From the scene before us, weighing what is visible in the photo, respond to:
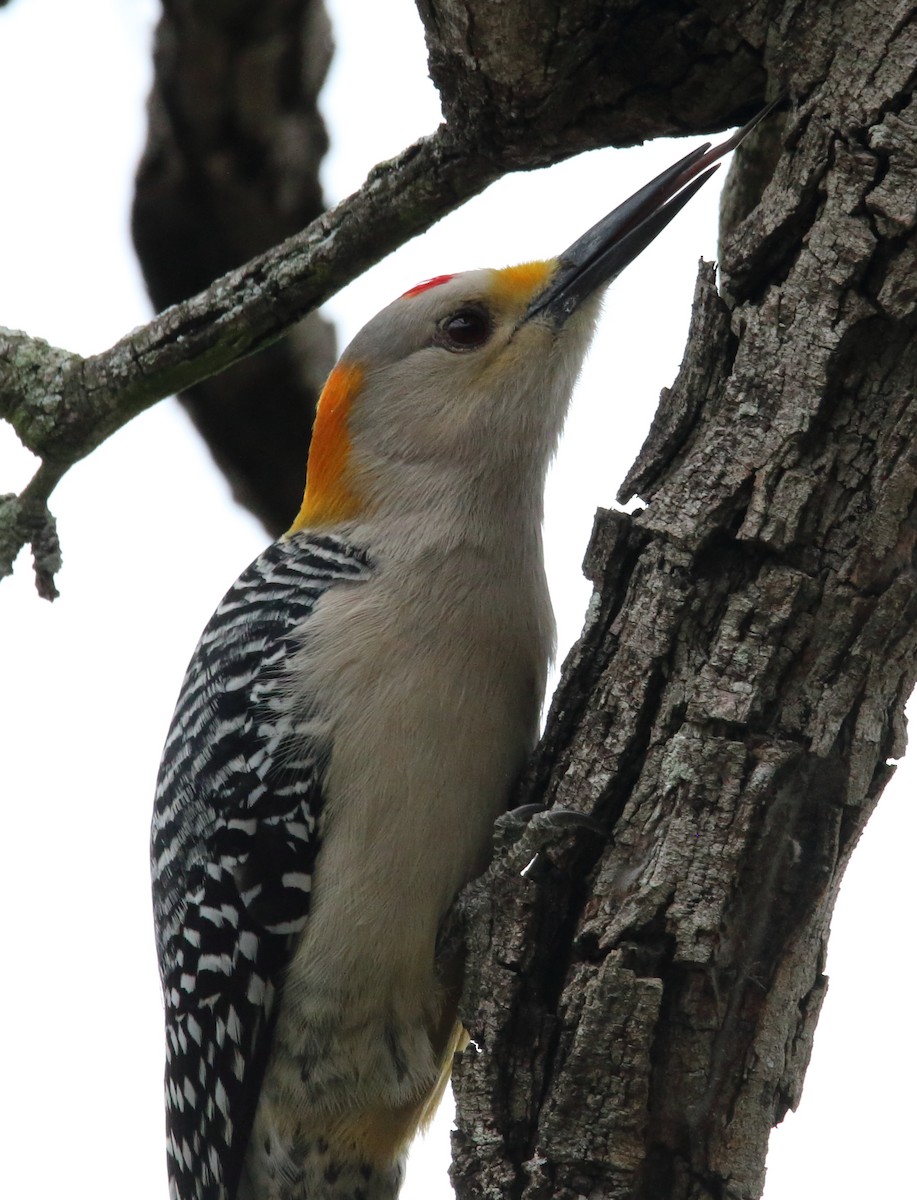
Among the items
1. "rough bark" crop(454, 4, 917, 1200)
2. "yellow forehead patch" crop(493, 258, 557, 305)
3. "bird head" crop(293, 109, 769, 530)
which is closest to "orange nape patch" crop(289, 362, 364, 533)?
"bird head" crop(293, 109, 769, 530)

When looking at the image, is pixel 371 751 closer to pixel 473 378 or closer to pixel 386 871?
pixel 386 871

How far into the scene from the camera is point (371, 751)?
4082 millimetres

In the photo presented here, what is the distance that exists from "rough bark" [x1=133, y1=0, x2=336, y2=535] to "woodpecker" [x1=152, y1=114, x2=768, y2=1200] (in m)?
0.77

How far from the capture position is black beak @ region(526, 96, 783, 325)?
4.27m

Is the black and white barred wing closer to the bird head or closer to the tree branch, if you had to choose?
the bird head

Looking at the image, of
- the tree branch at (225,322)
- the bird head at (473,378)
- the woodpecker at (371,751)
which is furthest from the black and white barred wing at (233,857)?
the tree branch at (225,322)

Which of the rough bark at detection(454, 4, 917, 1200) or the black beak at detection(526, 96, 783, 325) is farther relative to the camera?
the black beak at detection(526, 96, 783, 325)

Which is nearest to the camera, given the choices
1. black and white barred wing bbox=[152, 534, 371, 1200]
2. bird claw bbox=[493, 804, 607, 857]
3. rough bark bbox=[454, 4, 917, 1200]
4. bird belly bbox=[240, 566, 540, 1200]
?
rough bark bbox=[454, 4, 917, 1200]

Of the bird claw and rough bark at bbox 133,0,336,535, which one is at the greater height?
rough bark at bbox 133,0,336,535

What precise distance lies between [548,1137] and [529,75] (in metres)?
2.82

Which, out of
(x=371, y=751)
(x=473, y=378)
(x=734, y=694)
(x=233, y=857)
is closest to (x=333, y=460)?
(x=473, y=378)

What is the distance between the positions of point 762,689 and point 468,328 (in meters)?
2.23

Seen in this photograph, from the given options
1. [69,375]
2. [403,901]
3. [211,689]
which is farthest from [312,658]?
[69,375]

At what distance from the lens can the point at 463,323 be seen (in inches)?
191
